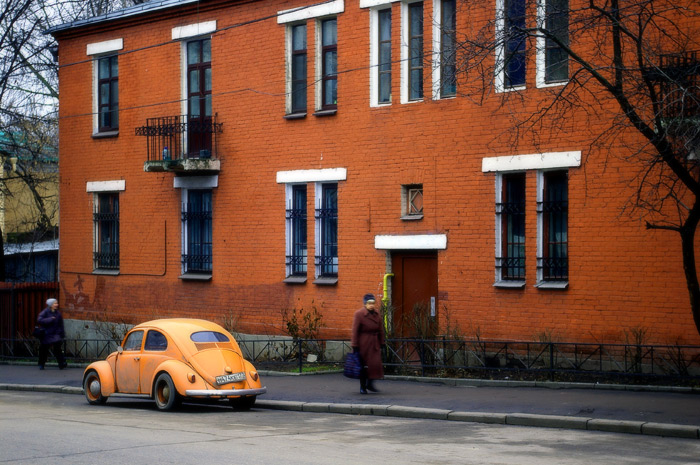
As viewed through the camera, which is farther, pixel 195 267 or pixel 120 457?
pixel 195 267

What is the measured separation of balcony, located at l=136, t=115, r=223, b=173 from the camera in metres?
24.9

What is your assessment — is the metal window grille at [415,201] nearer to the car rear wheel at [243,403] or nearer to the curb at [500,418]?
the curb at [500,418]

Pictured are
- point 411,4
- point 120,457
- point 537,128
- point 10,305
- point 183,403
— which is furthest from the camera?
point 10,305

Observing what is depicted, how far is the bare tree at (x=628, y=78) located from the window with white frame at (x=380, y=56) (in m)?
2.18

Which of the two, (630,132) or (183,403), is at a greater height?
(630,132)

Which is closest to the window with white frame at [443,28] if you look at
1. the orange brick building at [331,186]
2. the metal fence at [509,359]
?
the orange brick building at [331,186]

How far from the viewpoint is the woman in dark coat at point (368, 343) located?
56.4ft

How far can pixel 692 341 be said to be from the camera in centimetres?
1750

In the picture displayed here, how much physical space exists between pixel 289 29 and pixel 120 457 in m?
15.1

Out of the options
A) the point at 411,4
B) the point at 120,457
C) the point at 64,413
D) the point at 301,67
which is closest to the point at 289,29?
the point at 301,67

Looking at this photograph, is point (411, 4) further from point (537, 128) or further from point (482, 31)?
point (482, 31)

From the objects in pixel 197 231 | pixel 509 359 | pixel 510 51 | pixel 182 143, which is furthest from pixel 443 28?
pixel 197 231

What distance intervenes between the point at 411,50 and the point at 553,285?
19.5 ft

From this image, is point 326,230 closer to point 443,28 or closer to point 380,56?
point 380,56
